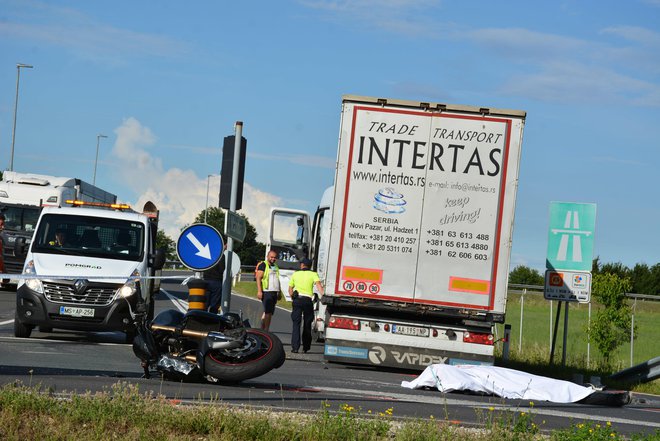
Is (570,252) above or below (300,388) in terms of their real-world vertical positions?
above

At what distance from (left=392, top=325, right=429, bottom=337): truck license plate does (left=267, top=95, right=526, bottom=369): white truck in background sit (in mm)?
16

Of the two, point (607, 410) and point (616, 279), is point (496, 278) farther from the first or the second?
point (616, 279)

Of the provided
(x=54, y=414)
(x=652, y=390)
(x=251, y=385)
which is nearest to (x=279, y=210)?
(x=652, y=390)

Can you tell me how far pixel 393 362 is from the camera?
17938mm

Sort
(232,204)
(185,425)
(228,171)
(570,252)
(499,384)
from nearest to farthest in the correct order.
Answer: (185,425), (499,384), (232,204), (228,171), (570,252)

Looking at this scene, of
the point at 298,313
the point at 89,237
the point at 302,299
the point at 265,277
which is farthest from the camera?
the point at 265,277

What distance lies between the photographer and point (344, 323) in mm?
18125

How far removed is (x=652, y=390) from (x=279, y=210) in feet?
91.7

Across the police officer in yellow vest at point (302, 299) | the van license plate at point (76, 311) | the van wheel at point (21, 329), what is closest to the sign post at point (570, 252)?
the police officer in yellow vest at point (302, 299)

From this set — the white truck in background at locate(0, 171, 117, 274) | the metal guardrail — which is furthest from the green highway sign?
the white truck in background at locate(0, 171, 117, 274)

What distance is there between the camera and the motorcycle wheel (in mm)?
12297

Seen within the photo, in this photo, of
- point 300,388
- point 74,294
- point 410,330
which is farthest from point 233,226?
point 74,294

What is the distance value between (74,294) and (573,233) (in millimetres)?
9189

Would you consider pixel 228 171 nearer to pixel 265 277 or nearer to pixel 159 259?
pixel 159 259
